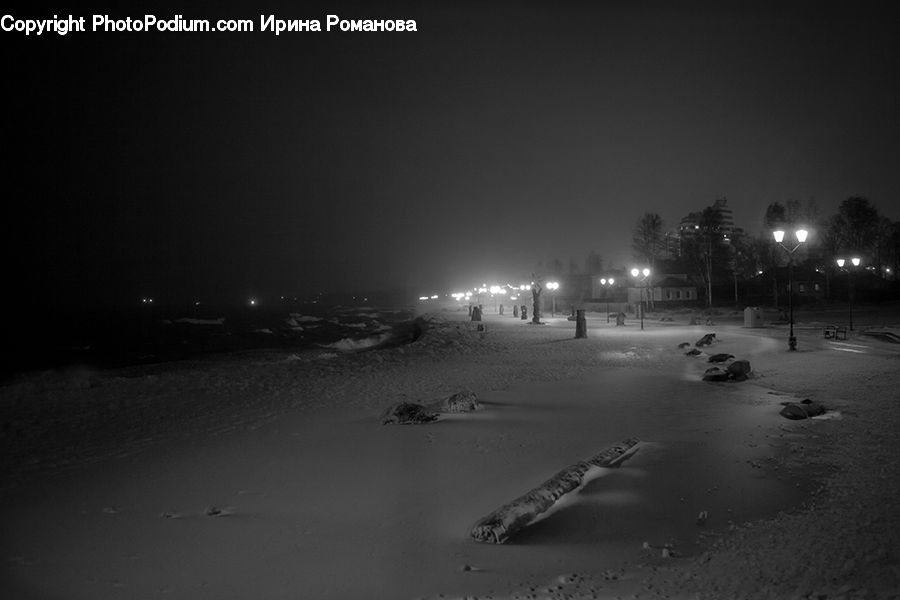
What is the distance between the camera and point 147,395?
14164mm

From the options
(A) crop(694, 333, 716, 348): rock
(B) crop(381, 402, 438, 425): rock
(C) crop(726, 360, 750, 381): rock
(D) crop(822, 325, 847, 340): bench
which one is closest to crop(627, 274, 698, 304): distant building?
(D) crop(822, 325, 847, 340): bench

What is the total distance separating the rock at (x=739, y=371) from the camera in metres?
13.9

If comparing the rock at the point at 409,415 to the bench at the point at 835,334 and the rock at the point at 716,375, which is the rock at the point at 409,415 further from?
the bench at the point at 835,334

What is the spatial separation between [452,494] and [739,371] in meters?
10.6

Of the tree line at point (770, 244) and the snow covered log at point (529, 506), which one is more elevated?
the tree line at point (770, 244)

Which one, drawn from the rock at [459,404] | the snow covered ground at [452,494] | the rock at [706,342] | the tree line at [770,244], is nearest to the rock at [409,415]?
the snow covered ground at [452,494]

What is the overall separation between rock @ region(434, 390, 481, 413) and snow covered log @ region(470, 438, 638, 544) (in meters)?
4.20

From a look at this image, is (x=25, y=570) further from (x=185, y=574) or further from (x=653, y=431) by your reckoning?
(x=653, y=431)

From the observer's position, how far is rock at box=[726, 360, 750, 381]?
13.9m

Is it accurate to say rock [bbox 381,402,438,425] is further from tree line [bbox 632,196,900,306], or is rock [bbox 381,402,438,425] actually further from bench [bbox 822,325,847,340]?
tree line [bbox 632,196,900,306]

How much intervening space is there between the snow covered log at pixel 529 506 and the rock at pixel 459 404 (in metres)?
4.20

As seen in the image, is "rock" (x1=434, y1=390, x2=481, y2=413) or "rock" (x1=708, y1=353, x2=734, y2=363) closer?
"rock" (x1=434, y1=390, x2=481, y2=413)

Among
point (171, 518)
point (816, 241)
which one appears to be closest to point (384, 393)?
point (171, 518)

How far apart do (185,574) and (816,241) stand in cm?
7877
